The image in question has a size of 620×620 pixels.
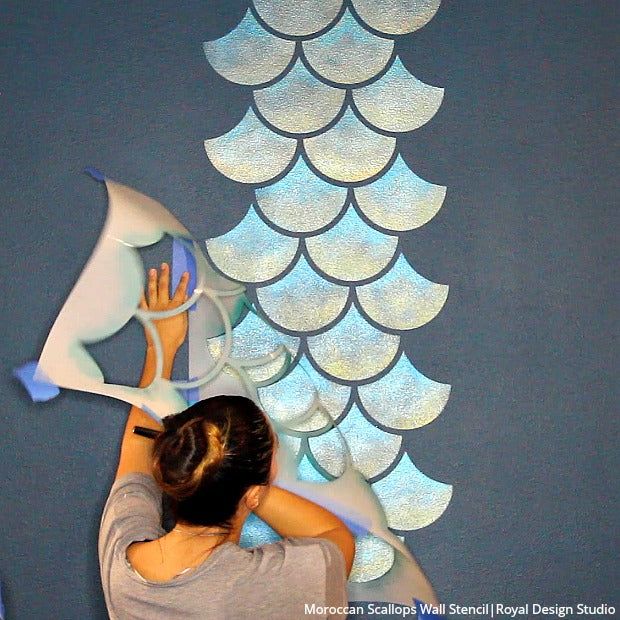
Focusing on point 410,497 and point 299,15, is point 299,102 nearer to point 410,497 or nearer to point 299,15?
point 299,15

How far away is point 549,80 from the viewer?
182 cm

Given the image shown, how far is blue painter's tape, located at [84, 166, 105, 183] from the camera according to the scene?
1.81m

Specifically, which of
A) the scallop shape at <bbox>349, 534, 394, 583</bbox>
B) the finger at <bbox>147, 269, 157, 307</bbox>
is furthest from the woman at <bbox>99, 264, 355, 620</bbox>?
the finger at <bbox>147, 269, 157, 307</bbox>

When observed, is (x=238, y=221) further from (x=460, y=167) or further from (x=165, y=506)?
(x=165, y=506)

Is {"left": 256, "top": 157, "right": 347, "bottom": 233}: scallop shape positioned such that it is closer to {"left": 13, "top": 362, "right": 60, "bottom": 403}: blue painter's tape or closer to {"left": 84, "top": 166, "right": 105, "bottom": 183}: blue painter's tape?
{"left": 84, "top": 166, "right": 105, "bottom": 183}: blue painter's tape

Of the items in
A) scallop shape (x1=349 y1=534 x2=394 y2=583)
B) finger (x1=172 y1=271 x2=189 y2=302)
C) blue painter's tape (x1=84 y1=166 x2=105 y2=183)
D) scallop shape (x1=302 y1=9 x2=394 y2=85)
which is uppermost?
scallop shape (x1=302 y1=9 x2=394 y2=85)

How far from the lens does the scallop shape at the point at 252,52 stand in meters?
1.80

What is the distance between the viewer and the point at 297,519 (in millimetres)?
1710

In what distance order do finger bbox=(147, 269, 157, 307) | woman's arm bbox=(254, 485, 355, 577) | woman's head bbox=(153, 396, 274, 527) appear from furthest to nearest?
finger bbox=(147, 269, 157, 307), woman's arm bbox=(254, 485, 355, 577), woman's head bbox=(153, 396, 274, 527)

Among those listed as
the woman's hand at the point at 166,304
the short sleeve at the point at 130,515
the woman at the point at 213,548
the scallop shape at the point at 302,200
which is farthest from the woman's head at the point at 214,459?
the scallop shape at the point at 302,200

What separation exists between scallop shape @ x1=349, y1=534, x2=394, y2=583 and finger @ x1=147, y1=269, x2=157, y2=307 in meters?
0.61

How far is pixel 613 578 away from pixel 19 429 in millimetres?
1213

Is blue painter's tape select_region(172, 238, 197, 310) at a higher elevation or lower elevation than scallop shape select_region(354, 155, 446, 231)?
lower

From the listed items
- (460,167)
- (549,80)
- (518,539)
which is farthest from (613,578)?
(549,80)
